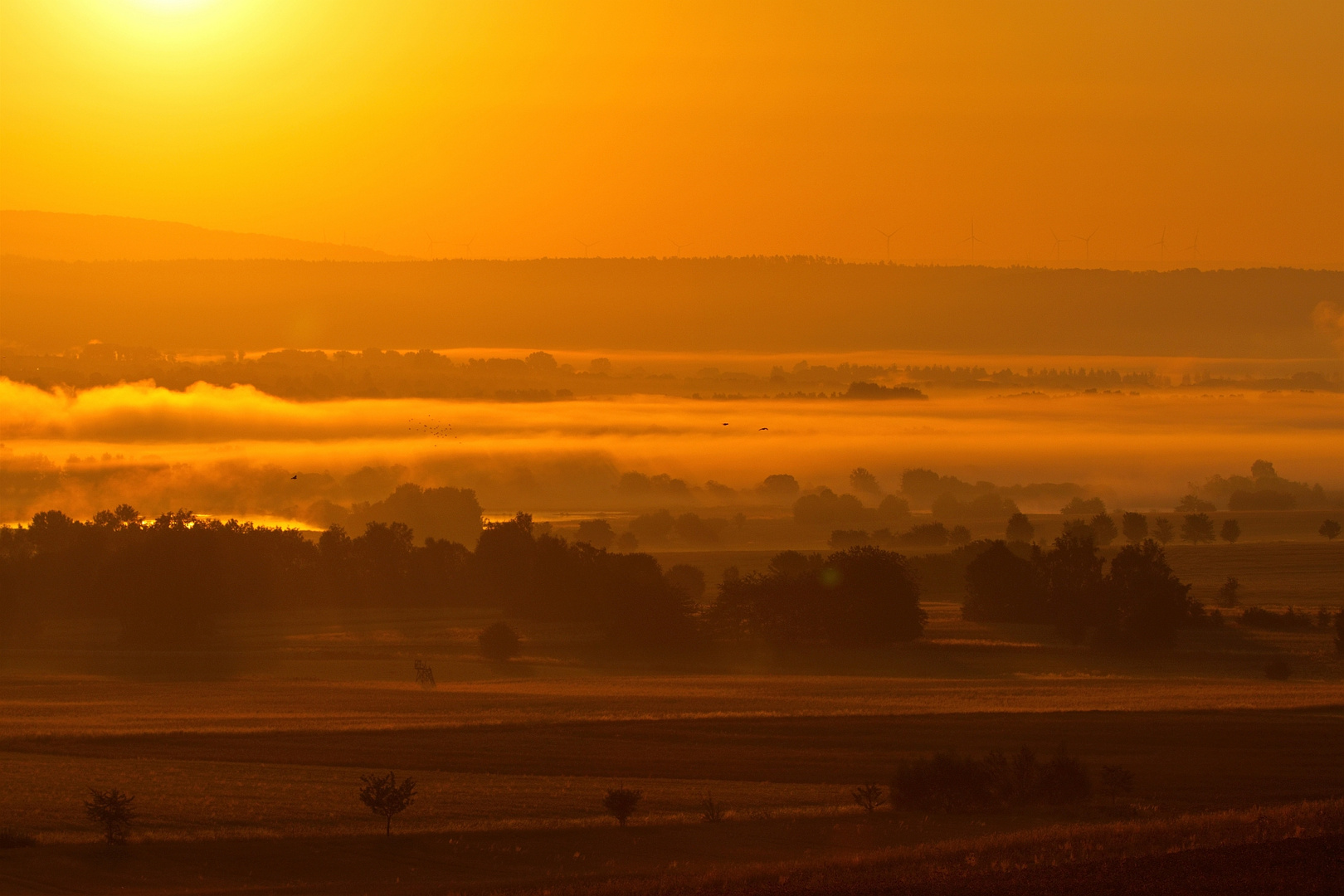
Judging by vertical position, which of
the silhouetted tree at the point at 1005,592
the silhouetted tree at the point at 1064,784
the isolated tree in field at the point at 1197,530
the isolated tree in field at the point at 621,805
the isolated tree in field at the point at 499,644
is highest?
the isolated tree in field at the point at 1197,530

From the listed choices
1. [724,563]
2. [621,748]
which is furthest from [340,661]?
[724,563]

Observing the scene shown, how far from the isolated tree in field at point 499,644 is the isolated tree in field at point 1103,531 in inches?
A: 3730

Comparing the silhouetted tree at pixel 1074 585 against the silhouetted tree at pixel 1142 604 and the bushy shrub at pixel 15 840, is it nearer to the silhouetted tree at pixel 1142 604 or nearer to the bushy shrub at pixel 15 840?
the silhouetted tree at pixel 1142 604

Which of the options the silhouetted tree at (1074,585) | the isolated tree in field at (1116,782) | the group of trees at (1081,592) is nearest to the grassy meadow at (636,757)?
the isolated tree in field at (1116,782)

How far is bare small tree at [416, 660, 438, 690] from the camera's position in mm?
85375

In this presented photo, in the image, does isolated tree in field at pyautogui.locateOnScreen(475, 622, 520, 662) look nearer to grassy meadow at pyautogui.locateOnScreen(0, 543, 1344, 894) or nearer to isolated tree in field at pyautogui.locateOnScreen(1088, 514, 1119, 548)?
grassy meadow at pyautogui.locateOnScreen(0, 543, 1344, 894)

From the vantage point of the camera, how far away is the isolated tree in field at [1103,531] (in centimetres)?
18212

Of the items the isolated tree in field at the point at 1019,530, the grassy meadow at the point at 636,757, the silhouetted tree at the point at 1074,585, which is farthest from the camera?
the isolated tree in field at the point at 1019,530

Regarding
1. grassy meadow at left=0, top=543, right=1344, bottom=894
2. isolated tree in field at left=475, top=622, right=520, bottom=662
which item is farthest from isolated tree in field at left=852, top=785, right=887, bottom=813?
isolated tree in field at left=475, top=622, right=520, bottom=662

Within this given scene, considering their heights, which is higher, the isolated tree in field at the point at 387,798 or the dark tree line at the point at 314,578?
the dark tree line at the point at 314,578

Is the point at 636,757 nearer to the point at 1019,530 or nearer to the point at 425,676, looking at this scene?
the point at 425,676

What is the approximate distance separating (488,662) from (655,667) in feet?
30.3

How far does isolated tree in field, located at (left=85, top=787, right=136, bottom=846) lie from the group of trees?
7019 centimetres

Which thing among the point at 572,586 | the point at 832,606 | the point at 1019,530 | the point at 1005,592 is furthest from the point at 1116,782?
the point at 1019,530
